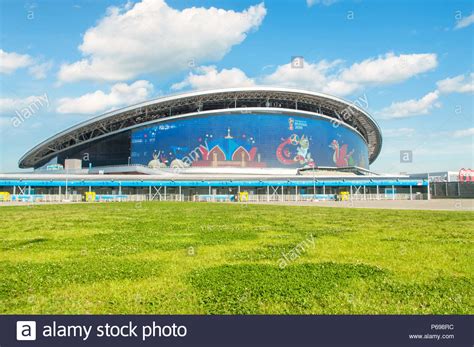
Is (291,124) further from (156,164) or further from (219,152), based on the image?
(156,164)

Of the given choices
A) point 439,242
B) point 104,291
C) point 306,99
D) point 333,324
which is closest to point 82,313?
point 104,291

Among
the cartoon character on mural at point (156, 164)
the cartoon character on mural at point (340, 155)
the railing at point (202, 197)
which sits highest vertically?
the cartoon character on mural at point (340, 155)

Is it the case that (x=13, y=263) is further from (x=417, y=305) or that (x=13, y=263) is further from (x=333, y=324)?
(x=417, y=305)

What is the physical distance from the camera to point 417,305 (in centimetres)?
580

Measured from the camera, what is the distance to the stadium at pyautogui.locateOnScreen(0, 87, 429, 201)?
219 ft

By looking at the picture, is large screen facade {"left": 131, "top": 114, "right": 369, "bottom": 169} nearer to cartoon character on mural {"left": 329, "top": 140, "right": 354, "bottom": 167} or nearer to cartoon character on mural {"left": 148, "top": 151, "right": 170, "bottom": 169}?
cartoon character on mural {"left": 148, "top": 151, "right": 170, "bottom": 169}

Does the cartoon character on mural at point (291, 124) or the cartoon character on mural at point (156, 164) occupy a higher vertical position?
the cartoon character on mural at point (291, 124)

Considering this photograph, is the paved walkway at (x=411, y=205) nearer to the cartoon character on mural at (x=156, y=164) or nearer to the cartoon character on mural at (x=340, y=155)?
the cartoon character on mural at (x=340, y=155)

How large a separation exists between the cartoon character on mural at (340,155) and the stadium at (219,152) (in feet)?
0.84

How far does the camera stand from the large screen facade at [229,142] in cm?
8062

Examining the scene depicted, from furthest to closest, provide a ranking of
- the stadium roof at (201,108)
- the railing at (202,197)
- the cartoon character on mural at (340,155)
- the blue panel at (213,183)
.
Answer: the cartoon character on mural at (340,155) < the stadium roof at (201,108) < the blue panel at (213,183) < the railing at (202,197)

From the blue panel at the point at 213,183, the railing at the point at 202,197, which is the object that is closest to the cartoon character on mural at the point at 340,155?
the blue panel at the point at 213,183

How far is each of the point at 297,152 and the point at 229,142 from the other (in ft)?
52.9

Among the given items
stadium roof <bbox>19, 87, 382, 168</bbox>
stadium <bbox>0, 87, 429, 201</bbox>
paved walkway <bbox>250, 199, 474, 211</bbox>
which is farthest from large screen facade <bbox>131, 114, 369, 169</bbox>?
paved walkway <bbox>250, 199, 474, 211</bbox>
